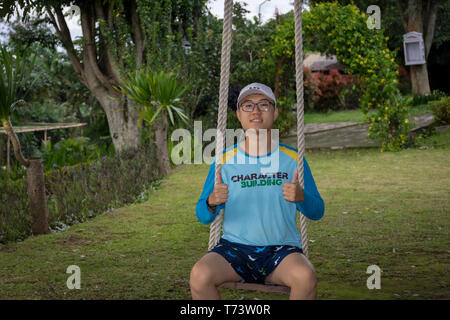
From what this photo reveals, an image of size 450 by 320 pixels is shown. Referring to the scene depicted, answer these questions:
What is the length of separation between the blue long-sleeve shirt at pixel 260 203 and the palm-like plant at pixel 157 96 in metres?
6.38

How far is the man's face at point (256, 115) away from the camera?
3031 millimetres

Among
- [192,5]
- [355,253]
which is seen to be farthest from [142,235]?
[192,5]

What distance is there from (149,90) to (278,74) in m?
3.61

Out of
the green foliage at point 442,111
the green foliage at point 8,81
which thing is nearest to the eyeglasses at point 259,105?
the green foliage at point 8,81

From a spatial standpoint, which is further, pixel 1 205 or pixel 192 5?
pixel 192 5

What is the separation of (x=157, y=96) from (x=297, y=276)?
→ 7.34m

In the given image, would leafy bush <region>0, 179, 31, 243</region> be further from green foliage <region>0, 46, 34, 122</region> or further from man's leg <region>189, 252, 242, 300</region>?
man's leg <region>189, 252, 242, 300</region>

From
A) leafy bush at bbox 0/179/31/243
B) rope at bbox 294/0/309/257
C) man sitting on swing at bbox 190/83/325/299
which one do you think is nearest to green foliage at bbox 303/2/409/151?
leafy bush at bbox 0/179/31/243

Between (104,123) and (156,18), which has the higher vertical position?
(156,18)

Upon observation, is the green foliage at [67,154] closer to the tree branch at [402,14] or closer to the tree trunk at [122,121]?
the tree trunk at [122,121]

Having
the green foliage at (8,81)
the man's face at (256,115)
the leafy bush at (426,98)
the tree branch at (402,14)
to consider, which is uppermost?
the tree branch at (402,14)

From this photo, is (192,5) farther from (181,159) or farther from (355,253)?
(355,253)

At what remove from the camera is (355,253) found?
16.6 feet

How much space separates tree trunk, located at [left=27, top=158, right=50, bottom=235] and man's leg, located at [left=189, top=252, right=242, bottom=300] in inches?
141
